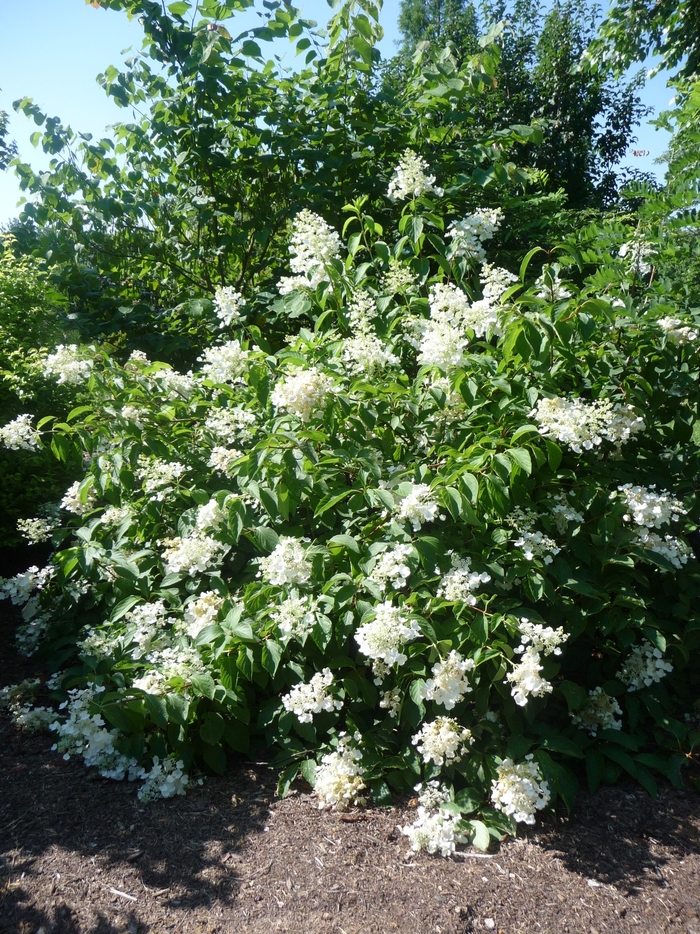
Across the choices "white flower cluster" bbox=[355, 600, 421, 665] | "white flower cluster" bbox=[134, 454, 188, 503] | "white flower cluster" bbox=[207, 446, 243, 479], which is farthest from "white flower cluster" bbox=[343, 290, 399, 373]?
"white flower cluster" bbox=[355, 600, 421, 665]

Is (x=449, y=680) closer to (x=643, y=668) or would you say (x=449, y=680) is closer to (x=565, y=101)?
(x=643, y=668)

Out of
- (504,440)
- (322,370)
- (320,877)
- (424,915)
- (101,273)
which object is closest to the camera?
(424,915)

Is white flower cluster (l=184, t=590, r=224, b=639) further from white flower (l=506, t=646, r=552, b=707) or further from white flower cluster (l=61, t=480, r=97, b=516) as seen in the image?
white flower (l=506, t=646, r=552, b=707)

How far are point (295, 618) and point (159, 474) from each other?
0.96 m

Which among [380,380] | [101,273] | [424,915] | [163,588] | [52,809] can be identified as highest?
[101,273]

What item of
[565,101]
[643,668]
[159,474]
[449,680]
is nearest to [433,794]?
[449,680]

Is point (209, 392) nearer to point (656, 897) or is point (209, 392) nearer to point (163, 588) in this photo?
point (163, 588)

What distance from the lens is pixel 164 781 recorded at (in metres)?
2.72

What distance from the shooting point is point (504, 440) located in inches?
99.2

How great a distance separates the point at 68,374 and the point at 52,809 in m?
1.74

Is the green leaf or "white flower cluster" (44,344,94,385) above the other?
"white flower cluster" (44,344,94,385)

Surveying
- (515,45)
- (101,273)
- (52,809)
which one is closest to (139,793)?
(52,809)

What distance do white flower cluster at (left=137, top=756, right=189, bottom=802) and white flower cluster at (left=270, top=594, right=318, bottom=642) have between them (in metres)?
0.75

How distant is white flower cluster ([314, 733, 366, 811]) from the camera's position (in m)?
2.53
